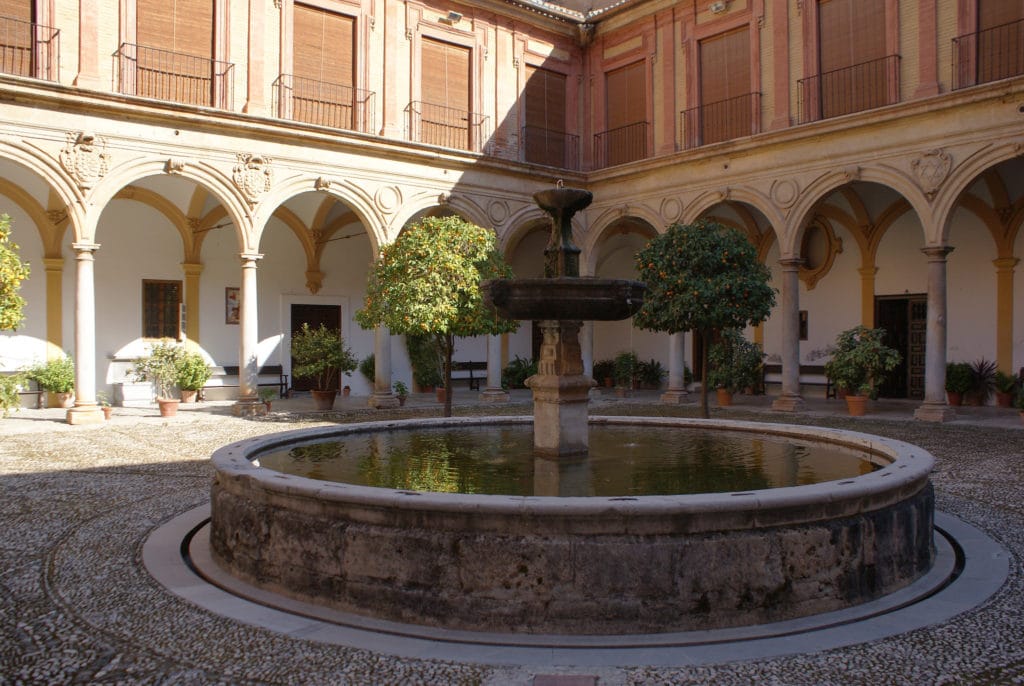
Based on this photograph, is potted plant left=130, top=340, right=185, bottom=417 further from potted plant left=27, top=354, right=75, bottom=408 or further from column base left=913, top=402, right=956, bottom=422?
column base left=913, top=402, right=956, bottom=422

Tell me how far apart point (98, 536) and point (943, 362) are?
12.9 metres

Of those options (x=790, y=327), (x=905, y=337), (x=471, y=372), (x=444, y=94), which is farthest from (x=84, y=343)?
(x=905, y=337)

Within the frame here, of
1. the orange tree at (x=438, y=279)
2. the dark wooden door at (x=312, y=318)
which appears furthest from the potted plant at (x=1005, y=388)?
the dark wooden door at (x=312, y=318)

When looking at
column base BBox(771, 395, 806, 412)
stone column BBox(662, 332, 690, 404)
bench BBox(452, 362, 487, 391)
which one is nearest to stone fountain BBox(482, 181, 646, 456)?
column base BBox(771, 395, 806, 412)

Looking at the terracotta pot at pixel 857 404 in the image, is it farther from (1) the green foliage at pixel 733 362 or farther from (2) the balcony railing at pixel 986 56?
(2) the balcony railing at pixel 986 56

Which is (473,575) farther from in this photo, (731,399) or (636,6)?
(636,6)

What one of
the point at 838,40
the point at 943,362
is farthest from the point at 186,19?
the point at 943,362

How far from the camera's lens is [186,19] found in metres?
13.6

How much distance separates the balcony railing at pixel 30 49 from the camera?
40.0ft

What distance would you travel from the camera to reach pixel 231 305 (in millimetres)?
17453

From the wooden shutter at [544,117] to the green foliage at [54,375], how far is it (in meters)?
10.6

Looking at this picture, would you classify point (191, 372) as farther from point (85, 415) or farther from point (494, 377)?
point (494, 377)

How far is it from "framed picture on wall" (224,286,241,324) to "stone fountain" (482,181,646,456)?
13.1 meters

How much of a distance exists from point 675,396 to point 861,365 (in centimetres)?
407
